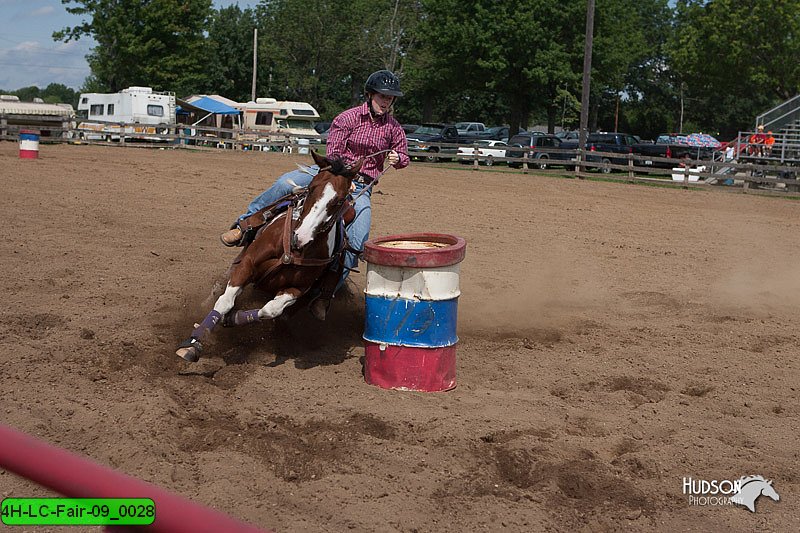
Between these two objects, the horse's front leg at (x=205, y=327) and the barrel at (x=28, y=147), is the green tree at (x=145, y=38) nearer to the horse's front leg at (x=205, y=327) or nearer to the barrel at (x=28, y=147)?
the barrel at (x=28, y=147)

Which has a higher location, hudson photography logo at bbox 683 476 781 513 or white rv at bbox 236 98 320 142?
white rv at bbox 236 98 320 142

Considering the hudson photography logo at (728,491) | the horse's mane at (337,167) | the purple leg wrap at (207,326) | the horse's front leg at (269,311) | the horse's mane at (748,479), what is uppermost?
the horse's mane at (337,167)

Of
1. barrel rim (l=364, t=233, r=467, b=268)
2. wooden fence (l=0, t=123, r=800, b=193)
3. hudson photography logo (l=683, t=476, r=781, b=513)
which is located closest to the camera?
hudson photography logo (l=683, t=476, r=781, b=513)

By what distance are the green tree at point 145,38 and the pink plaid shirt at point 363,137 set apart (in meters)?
48.4

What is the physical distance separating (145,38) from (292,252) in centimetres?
5160

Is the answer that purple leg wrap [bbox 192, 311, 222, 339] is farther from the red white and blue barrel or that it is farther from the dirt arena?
the red white and blue barrel

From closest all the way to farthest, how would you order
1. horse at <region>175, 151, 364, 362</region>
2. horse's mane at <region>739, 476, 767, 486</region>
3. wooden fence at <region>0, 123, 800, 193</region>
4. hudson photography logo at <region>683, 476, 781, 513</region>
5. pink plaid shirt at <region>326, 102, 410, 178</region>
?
1. hudson photography logo at <region>683, 476, 781, 513</region>
2. horse's mane at <region>739, 476, 767, 486</region>
3. horse at <region>175, 151, 364, 362</region>
4. pink plaid shirt at <region>326, 102, 410, 178</region>
5. wooden fence at <region>0, 123, 800, 193</region>

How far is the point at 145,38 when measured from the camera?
53594mm

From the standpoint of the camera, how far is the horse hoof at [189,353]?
6.29m

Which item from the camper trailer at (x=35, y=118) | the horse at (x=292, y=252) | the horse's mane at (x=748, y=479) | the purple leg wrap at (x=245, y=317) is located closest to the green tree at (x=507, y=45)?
the camper trailer at (x=35, y=118)

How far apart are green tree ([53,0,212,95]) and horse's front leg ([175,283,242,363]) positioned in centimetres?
4922

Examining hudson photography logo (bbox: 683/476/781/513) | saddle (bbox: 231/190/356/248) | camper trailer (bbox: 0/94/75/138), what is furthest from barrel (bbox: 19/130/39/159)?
hudson photography logo (bbox: 683/476/781/513)

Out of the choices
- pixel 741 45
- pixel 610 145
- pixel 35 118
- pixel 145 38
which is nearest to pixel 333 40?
pixel 145 38

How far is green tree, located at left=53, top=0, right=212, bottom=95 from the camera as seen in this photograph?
51.8 m
